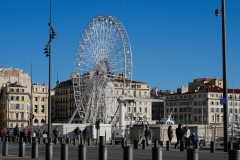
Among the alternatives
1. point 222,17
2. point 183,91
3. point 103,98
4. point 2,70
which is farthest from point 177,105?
point 222,17

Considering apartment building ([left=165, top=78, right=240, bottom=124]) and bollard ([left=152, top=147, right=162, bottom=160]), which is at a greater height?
apartment building ([left=165, top=78, right=240, bottom=124])

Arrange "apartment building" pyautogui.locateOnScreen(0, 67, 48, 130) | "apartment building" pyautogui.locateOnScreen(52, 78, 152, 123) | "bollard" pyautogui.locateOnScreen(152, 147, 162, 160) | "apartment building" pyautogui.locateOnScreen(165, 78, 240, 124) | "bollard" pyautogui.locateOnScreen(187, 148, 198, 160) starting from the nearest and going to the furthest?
"bollard" pyautogui.locateOnScreen(187, 148, 198, 160), "bollard" pyautogui.locateOnScreen(152, 147, 162, 160), "apartment building" pyautogui.locateOnScreen(0, 67, 48, 130), "apartment building" pyautogui.locateOnScreen(52, 78, 152, 123), "apartment building" pyautogui.locateOnScreen(165, 78, 240, 124)

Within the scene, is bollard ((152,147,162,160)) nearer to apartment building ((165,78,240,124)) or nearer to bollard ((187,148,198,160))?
bollard ((187,148,198,160))

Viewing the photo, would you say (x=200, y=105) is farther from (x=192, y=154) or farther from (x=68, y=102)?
(x=192, y=154)

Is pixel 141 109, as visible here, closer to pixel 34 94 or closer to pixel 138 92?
pixel 138 92

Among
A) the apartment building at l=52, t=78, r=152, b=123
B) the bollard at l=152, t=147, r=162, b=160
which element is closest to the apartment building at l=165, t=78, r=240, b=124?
the apartment building at l=52, t=78, r=152, b=123

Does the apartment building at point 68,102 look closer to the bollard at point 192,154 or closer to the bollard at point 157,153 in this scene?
the bollard at point 157,153

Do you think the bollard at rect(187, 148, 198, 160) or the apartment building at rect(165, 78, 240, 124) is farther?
the apartment building at rect(165, 78, 240, 124)

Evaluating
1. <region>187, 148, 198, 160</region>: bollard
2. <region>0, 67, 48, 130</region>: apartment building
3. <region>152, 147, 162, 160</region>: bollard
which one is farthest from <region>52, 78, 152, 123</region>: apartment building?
<region>187, 148, 198, 160</region>: bollard

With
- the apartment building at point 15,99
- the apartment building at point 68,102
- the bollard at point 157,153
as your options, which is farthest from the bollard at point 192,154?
the apartment building at point 68,102

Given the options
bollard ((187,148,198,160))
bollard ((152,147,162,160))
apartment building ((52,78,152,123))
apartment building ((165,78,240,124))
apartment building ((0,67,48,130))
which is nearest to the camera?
bollard ((187,148,198,160))

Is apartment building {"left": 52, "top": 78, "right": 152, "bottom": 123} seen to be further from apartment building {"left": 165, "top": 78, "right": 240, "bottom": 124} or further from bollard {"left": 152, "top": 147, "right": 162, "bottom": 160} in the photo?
bollard {"left": 152, "top": 147, "right": 162, "bottom": 160}

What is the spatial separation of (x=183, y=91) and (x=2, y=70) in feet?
210

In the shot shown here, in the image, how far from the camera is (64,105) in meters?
172
